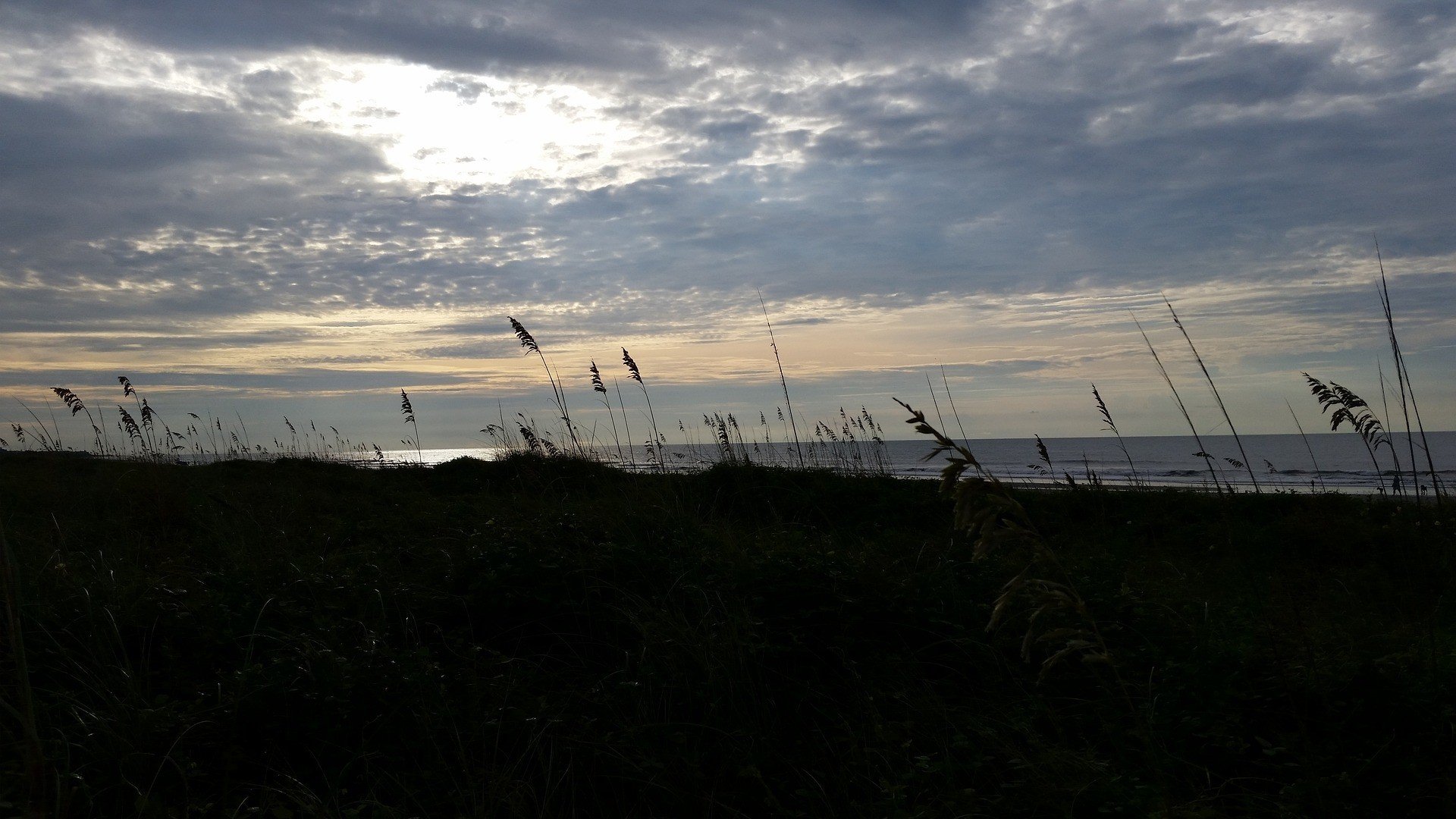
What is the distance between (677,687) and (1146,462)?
1829 inches

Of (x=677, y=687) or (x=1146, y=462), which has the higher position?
(x=677, y=687)

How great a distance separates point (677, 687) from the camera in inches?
136

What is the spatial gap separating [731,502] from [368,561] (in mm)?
4959

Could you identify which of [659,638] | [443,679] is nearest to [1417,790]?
[659,638]

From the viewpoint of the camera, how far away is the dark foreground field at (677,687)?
277 centimetres

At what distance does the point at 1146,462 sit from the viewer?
44250 mm

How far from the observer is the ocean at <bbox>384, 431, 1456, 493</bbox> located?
10719 mm

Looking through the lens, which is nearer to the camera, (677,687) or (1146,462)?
(677,687)

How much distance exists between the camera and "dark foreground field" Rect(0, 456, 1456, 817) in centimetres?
277

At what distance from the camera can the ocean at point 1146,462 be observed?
10.7 meters

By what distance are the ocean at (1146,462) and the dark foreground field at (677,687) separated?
0.88 metres

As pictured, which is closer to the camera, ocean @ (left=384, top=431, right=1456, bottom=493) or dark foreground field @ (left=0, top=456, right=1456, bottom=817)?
dark foreground field @ (left=0, top=456, right=1456, bottom=817)

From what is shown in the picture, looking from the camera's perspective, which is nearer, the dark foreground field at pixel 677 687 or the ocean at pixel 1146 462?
the dark foreground field at pixel 677 687

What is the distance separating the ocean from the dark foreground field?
0.88 meters
